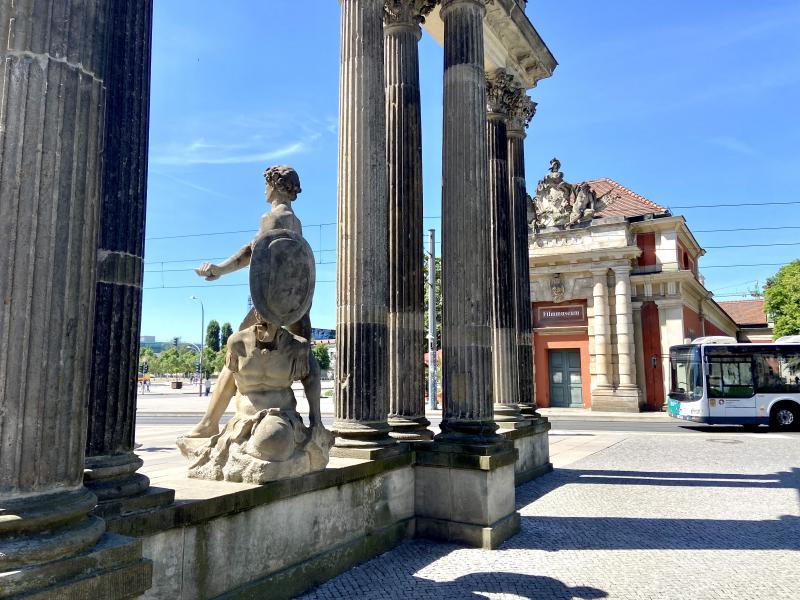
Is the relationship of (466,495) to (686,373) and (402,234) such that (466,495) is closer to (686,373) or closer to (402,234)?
(402,234)

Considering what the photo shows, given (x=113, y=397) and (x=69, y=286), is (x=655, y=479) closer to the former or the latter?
(x=113, y=397)

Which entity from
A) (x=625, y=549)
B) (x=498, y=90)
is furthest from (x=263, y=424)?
(x=498, y=90)

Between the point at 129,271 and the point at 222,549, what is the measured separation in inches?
81.4

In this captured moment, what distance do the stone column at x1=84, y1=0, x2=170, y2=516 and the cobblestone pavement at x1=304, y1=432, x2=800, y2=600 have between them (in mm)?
2102

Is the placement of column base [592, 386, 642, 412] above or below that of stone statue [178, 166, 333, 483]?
below

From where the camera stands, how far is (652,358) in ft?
83.9

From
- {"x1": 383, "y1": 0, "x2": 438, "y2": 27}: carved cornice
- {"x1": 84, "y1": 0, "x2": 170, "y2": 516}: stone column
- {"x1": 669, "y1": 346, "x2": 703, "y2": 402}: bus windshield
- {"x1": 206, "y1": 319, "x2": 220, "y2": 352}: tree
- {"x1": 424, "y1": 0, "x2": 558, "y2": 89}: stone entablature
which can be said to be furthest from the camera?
{"x1": 206, "y1": 319, "x2": 220, "y2": 352}: tree

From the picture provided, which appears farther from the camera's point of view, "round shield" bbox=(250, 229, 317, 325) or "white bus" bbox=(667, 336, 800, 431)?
"white bus" bbox=(667, 336, 800, 431)

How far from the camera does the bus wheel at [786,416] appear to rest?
749 inches

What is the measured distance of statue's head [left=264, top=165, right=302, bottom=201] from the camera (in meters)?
5.21

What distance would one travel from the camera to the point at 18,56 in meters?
2.55

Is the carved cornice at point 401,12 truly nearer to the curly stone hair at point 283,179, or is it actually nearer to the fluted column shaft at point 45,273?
the curly stone hair at point 283,179

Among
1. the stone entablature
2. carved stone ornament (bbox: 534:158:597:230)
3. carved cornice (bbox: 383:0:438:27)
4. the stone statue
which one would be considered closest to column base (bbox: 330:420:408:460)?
the stone statue

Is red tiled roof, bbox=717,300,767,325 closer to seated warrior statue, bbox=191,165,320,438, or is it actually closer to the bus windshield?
the bus windshield
